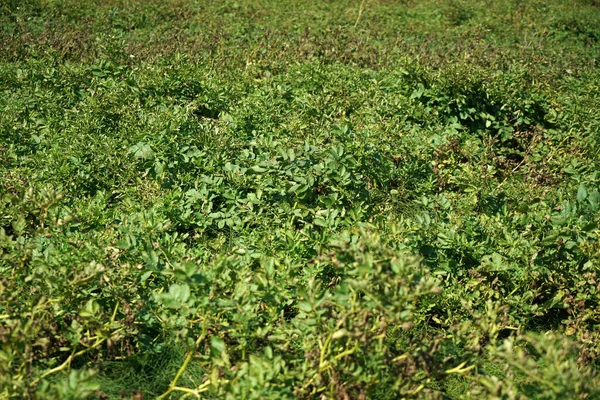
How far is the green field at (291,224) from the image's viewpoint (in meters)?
2.46

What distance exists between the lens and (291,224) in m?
3.69

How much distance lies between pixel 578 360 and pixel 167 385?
2.01 m

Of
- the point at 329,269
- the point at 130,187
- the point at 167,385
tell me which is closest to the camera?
the point at 167,385

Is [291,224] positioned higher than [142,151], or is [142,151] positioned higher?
[142,151]

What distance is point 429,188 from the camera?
4.53m

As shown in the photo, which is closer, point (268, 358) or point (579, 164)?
point (268, 358)

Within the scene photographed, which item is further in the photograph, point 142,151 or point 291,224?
point 142,151

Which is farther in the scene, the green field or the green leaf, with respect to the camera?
the green leaf

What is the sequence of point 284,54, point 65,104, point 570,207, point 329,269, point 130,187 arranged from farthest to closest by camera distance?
point 284,54 → point 65,104 → point 130,187 → point 570,207 → point 329,269

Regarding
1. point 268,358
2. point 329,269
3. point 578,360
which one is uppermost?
point 268,358

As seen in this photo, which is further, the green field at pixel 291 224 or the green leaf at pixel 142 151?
the green leaf at pixel 142 151

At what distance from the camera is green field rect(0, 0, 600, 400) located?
246cm

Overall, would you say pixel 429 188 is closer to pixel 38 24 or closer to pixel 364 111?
pixel 364 111

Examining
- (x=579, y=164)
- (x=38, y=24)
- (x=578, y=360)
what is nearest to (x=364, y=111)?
(x=579, y=164)
